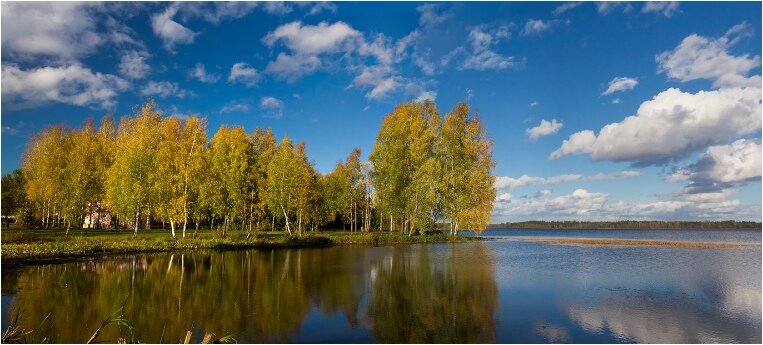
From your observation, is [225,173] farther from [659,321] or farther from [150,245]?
[659,321]

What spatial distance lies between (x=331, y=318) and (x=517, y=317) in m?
5.78

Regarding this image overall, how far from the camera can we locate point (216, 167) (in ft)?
146

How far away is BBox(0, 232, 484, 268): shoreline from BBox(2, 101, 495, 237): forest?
12.8 feet

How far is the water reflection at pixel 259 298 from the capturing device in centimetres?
1206

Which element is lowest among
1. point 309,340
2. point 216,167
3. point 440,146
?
point 309,340

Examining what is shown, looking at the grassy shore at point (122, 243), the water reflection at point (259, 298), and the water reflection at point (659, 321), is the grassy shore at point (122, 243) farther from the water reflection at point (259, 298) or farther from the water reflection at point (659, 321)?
the water reflection at point (659, 321)

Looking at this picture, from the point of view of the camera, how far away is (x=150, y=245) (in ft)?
106

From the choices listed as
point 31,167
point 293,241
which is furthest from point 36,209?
point 293,241

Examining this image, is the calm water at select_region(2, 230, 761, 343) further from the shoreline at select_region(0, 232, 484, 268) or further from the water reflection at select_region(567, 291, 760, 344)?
the shoreline at select_region(0, 232, 484, 268)

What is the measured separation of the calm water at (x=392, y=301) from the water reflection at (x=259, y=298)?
5 centimetres

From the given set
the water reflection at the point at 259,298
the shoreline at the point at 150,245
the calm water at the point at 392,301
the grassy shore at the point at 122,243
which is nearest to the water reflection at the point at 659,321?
the calm water at the point at 392,301

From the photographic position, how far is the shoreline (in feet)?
85.1

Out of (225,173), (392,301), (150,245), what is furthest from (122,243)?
(392,301)

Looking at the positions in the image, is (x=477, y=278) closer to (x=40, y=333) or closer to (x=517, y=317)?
(x=517, y=317)
